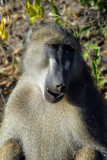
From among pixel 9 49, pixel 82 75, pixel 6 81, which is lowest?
pixel 6 81

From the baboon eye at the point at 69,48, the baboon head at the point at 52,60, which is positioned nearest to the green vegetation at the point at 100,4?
the baboon head at the point at 52,60

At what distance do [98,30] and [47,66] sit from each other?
2.96m

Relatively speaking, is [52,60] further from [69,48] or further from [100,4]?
[100,4]

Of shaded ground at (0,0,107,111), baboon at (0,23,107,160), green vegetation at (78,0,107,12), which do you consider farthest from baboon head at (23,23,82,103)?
green vegetation at (78,0,107,12)

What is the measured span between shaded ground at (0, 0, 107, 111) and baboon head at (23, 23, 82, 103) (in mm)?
2056

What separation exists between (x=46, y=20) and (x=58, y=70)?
11.5ft

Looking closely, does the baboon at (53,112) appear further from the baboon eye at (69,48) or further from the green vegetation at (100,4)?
the green vegetation at (100,4)

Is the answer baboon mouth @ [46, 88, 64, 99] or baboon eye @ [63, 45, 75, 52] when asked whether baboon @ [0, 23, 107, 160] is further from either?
baboon mouth @ [46, 88, 64, 99]

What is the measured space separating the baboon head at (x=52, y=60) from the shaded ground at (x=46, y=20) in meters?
2.06

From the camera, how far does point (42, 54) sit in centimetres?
368

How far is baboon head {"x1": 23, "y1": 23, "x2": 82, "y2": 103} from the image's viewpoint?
11.0 feet

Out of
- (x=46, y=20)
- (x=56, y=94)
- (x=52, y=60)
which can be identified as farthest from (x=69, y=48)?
(x=46, y=20)

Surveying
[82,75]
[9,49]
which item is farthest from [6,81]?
[82,75]

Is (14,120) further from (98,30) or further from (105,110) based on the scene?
(98,30)
